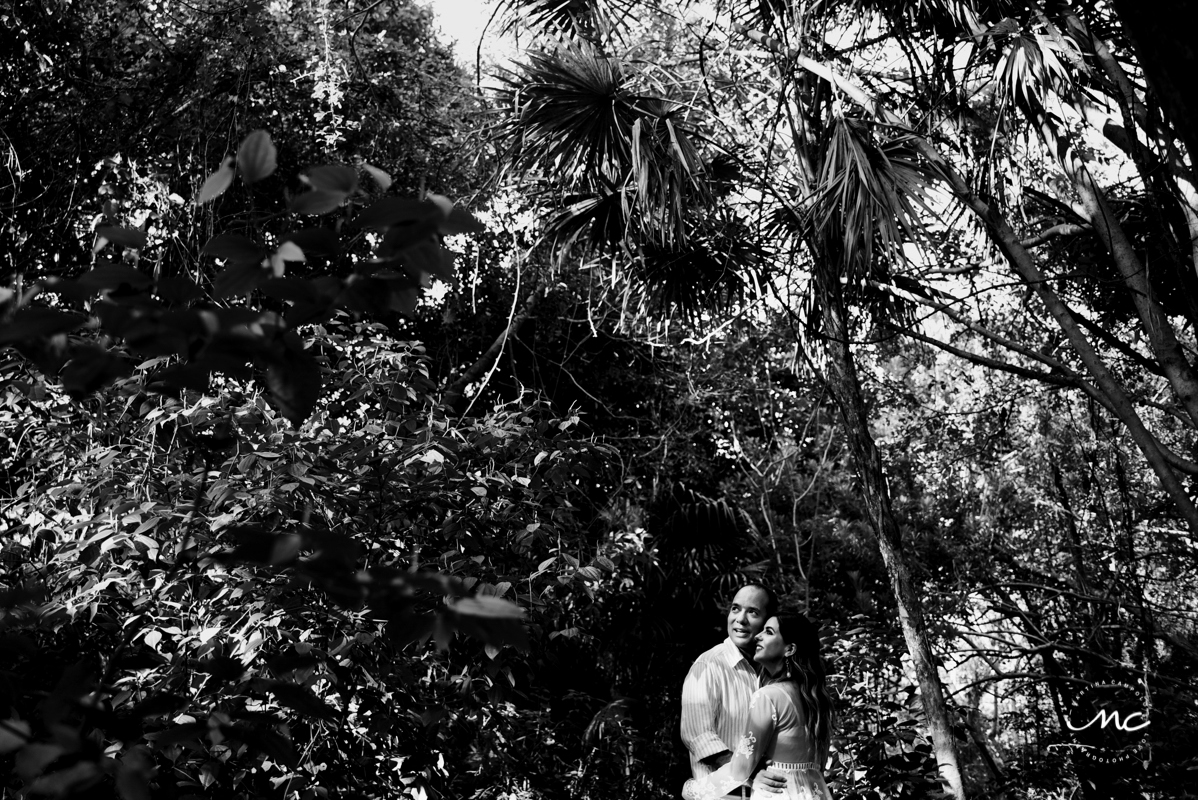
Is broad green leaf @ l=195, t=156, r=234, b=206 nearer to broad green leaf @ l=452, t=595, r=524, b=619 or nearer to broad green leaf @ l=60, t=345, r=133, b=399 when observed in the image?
broad green leaf @ l=60, t=345, r=133, b=399

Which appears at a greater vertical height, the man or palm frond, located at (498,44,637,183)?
palm frond, located at (498,44,637,183)

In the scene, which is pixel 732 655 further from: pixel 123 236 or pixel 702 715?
pixel 123 236

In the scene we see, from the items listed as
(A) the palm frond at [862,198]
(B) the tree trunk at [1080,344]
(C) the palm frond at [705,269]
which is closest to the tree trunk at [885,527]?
(A) the palm frond at [862,198]

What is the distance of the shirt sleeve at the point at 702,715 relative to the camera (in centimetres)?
418

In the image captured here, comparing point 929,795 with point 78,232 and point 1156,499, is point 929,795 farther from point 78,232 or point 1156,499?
point 78,232

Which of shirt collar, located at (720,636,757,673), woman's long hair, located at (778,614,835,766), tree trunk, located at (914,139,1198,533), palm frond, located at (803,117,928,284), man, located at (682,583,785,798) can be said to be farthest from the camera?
palm frond, located at (803,117,928,284)

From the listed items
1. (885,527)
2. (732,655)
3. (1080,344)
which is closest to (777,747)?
(732,655)

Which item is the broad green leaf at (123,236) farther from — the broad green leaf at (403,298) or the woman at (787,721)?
the woman at (787,721)

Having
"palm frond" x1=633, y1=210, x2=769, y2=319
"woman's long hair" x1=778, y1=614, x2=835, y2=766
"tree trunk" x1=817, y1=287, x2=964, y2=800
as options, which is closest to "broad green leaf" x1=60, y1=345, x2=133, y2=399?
"woman's long hair" x1=778, y1=614, x2=835, y2=766

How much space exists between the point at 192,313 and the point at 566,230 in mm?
6113

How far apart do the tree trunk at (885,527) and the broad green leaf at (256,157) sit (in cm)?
495

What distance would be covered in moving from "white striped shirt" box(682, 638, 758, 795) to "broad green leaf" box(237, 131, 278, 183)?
144 inches

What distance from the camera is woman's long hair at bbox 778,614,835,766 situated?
4039mm

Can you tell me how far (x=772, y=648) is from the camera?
4086 millimetres
